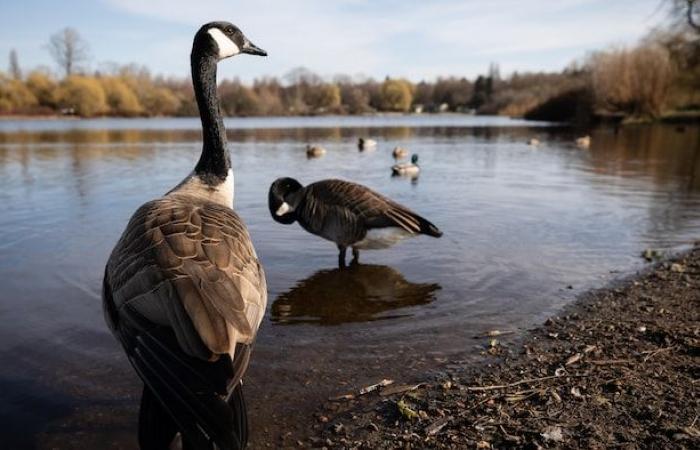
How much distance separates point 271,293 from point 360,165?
48.6 feet

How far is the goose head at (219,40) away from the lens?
4.55 meters

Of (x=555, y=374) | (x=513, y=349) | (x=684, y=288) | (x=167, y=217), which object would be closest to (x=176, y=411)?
(x=167, y=217)

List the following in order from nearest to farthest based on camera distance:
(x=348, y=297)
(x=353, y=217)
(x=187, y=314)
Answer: (x=187, y=314) < (x=348, y=297) < (x=353, y=217)

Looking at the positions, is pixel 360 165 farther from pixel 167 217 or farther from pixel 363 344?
pixel 167 217

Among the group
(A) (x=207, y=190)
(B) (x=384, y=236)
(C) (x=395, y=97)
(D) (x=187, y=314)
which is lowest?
(B) (x=384, y=236)

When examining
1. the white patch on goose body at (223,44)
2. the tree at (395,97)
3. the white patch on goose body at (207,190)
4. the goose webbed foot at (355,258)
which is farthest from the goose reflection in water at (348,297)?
the tree at (395,97)

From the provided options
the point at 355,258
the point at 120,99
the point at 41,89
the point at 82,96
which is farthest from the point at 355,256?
the point at 41,89

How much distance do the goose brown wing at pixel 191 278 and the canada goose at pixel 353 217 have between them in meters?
3.75

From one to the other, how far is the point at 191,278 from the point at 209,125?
7.68 feet

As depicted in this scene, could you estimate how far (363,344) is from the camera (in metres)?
4.69

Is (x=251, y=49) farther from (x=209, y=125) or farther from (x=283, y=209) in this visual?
(x=283, y=209)

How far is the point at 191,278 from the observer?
2.45 meters

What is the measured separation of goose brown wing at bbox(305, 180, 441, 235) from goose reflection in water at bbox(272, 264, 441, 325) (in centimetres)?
68

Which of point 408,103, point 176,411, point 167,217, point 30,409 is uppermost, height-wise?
point 408,103
